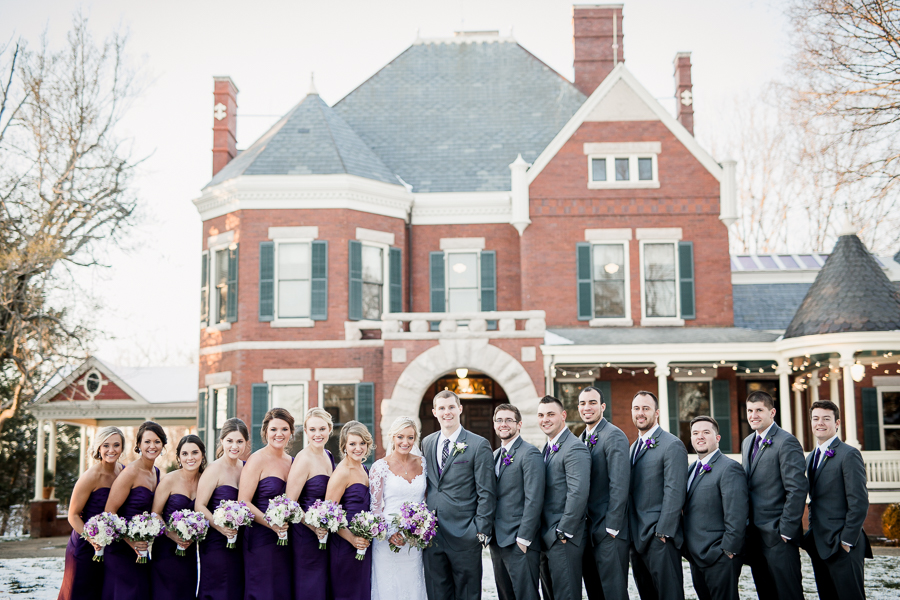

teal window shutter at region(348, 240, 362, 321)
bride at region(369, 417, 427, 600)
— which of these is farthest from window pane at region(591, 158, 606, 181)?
bride at region(369, 417, 427, 600)

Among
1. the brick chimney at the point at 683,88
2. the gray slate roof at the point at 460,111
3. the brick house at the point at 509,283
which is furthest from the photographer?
the brick chimney at the point at 683,88

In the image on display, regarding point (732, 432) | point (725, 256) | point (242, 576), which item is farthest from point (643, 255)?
point (242, 576)

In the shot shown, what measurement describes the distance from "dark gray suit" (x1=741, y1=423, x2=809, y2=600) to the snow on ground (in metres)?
3.12

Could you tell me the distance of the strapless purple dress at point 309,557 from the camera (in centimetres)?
708

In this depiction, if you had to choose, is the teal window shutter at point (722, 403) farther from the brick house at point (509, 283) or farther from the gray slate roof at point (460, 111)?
the gray slate roof at point (460, 111)

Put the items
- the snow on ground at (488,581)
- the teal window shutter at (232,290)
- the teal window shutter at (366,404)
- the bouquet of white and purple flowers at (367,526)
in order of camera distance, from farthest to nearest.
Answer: the teal window shutter at (232,290) → the teal window shutter at (366,404) → the snow on ground at (488,581) → the bouquet of white and purple flowers at (367,526)

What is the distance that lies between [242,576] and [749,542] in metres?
4.29

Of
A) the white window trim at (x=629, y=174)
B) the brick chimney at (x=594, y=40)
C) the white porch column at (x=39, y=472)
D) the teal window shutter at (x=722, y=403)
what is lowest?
the white porch column at (x=39, y=472)

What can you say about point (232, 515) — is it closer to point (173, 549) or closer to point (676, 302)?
point (173, 549)

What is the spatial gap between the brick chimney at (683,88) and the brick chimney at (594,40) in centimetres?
161

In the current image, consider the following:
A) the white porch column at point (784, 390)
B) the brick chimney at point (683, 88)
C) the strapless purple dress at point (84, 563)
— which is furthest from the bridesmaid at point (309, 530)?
the brick chimney at point (683, 88)

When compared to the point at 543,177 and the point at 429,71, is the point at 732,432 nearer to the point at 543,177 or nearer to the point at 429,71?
the point at 543,177

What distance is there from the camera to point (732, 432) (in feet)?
63.0

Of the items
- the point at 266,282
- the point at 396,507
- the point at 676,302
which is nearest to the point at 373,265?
the point at 266,282
